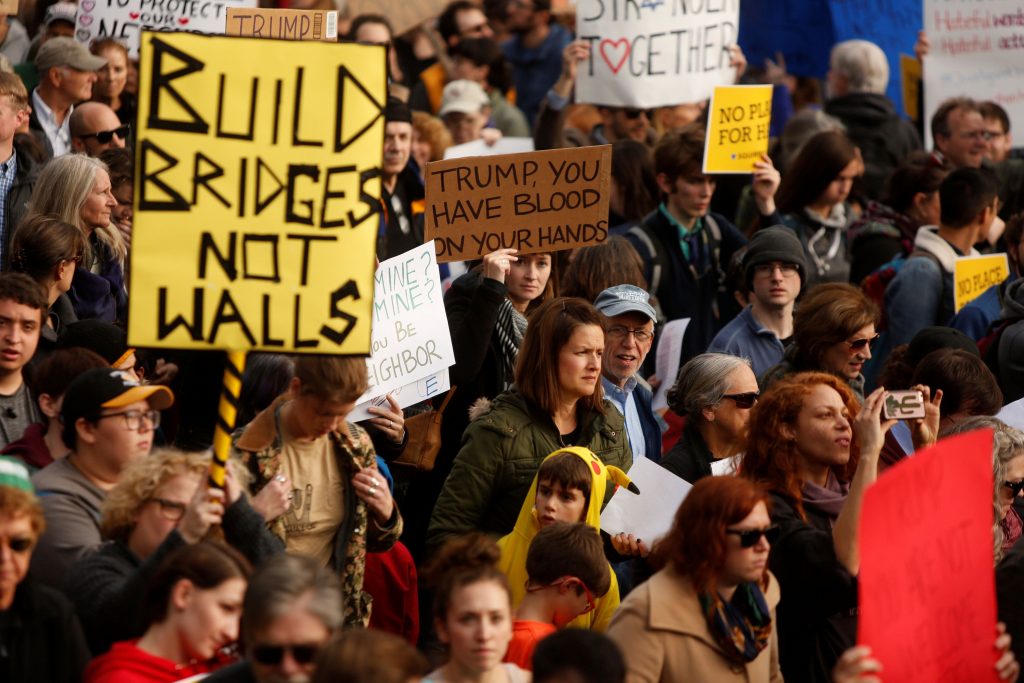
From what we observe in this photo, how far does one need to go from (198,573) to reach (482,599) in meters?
0.92

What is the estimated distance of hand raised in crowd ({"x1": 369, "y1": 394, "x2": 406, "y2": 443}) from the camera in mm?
7434

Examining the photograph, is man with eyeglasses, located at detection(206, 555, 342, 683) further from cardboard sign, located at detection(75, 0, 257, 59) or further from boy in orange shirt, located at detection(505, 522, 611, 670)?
cardboard sign, located at detection(75, 0, 257, 59)

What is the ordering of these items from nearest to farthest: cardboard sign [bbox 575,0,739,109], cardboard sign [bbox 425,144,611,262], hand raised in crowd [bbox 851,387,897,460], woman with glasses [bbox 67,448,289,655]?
woman with glasses [bbox 67,448,289,655] → hand raised in crowd [bbox 851,387,897,460] → cardboard sign [bbox 425,144,611,262] → cardboard sign [bbox 575,0,739,109]

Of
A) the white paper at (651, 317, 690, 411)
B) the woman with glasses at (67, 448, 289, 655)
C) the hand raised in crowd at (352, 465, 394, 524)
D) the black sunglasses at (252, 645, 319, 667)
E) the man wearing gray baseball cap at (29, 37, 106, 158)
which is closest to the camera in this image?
the black sunglasses at (252, 645, 319, 667)

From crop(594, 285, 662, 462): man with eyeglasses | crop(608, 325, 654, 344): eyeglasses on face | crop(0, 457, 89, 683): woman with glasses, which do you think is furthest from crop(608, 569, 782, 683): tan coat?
crop(608, 325, 654, 344): eyeglasses on face

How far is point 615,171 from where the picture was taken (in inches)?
427

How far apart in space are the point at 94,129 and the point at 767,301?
395 cm

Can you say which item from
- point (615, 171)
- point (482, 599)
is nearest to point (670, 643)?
point (482, 599)

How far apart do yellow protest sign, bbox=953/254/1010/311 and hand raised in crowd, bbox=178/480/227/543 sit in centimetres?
575

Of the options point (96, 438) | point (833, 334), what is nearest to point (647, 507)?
point (833, 334)

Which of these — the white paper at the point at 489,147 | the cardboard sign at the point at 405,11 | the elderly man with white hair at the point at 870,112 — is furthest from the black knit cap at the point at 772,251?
the cardboard sign at the point at 405,11

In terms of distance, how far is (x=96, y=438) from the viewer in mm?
5930

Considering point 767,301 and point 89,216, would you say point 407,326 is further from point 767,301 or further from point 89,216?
point 767,301

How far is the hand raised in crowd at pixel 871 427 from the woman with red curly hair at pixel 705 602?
630mm
